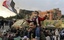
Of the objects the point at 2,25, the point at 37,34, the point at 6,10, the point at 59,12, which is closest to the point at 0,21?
the point at 2,25

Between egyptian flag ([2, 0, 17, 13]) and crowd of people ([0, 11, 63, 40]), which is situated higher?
egyptian flag ([2, 0, 17, 13])

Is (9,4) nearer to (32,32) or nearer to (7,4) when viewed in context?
(7,4)

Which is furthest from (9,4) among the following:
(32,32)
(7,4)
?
(32,32)

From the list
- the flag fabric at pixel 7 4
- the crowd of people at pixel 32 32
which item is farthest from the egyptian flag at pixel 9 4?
the crowd of people at pixel 32 32

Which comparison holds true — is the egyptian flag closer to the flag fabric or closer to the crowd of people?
the flag fabric

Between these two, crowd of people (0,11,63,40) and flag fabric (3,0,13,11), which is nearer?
crowd of people (0,11,63,40)

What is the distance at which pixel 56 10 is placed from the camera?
6238 mm

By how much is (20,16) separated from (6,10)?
0.53m

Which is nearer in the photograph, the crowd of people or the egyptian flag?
the crowd of people

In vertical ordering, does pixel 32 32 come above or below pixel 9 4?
below

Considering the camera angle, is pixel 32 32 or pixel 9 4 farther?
pixel 9 4

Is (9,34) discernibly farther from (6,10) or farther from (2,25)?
(6,10)

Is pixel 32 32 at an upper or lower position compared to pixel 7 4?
lower

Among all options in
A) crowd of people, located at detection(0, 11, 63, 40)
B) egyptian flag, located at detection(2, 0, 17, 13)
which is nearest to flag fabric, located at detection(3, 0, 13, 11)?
egyptian flag, located at detection(2, 0, 17, 13)
